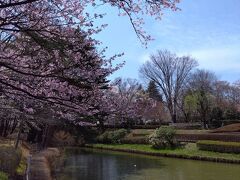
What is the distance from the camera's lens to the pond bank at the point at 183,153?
90.3ft

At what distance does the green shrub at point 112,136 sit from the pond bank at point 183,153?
1.51 metres

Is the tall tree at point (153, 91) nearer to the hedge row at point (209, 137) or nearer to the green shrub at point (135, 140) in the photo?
the green shrub at point (135, 140)

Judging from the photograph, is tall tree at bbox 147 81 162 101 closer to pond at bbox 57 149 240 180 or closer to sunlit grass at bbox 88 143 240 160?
sunlit grass at bbox 88 143 240 160

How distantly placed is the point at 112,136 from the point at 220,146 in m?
18.9

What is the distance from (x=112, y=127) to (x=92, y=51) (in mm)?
46557

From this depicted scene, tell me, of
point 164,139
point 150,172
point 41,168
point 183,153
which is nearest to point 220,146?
point 183,153

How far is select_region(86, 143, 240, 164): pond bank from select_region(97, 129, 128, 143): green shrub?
1.51 m

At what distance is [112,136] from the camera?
47062mm

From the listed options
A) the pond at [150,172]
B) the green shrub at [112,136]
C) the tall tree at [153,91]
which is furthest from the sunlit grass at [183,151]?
the tall tree at [153,91]

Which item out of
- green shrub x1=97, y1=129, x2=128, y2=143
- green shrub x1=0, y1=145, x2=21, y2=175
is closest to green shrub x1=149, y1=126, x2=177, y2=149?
green shrub x1=97, y1=129, x2=128, y2=143

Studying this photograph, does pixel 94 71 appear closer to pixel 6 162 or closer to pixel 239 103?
pixel 6 162

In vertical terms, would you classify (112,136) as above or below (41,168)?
above

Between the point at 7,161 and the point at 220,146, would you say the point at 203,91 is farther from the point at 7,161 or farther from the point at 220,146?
the point at 7,161

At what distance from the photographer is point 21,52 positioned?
7.80 m
